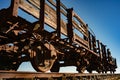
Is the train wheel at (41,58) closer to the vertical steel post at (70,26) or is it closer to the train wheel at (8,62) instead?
the vertical steel post at (70,26)

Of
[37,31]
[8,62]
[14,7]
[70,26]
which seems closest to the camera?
[14,7]

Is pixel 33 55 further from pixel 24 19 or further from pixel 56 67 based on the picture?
pixel 56 67

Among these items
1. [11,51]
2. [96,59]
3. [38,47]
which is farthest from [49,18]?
[96,59]

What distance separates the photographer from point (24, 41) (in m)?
5.38

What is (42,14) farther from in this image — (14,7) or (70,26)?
(70,26)

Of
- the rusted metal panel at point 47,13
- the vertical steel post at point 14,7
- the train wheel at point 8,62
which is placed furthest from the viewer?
the train wheel at point 8,62

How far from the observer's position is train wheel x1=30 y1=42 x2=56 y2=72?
17.5 ft

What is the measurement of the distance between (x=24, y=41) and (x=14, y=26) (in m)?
0.98

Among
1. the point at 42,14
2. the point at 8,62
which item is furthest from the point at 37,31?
the point at 8,62

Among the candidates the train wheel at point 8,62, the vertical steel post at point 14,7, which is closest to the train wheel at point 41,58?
the vertical steel post at point 14,7

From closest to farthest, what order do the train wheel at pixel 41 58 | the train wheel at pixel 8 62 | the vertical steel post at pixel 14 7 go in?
the vertical steel post at pixel 14 7 < the train wheel at pixel 41 58 < the train wheel at pixel 8 62

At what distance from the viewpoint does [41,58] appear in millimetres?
5742

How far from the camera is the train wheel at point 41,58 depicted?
533 cm

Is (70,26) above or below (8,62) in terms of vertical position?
above
